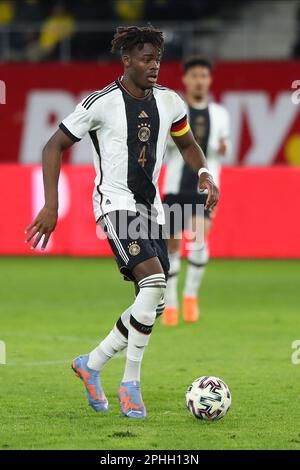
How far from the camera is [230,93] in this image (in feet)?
70.7

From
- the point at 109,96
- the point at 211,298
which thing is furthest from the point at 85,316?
the point at 109,96

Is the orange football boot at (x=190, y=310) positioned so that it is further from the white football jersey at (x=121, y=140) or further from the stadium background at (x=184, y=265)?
the white football jersey at (x=121, y=140)

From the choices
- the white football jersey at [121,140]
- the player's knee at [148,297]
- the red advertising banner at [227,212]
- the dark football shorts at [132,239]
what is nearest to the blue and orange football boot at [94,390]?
the player's knee at [148,297]

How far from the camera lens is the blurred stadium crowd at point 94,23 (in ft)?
68.6

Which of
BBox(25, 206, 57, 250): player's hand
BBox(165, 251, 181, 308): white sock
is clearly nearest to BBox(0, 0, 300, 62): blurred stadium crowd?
BBox(165, 251, 181, 308): white sock

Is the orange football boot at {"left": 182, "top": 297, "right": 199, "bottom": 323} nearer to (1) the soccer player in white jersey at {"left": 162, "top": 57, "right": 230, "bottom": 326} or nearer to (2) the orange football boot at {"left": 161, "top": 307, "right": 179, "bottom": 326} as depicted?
(1) the soccer player in white jersey at {"left": 162, "top": 57, "right": 230, "bottom": 326}

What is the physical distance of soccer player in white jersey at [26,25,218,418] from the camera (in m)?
6.56

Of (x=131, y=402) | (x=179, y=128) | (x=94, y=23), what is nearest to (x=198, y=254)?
(x=179, y=128)

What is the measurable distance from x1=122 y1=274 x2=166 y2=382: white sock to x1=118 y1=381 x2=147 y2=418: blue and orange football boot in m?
0.09

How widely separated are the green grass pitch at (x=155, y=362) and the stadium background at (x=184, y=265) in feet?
0.06

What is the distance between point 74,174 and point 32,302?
4993mm

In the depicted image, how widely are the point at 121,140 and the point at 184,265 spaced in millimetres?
10604

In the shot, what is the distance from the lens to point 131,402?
6.50 m

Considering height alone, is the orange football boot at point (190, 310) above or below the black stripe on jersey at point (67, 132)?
below
